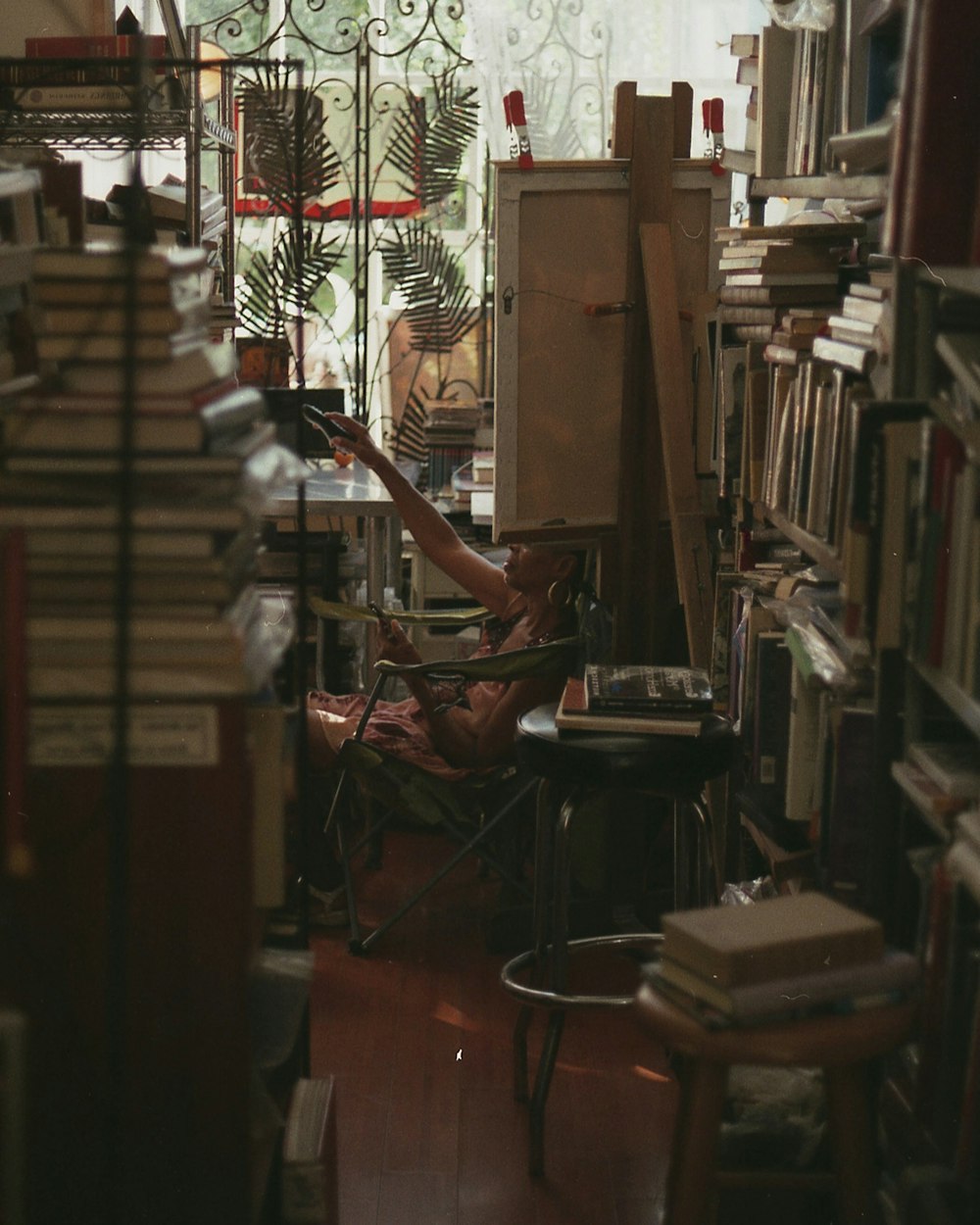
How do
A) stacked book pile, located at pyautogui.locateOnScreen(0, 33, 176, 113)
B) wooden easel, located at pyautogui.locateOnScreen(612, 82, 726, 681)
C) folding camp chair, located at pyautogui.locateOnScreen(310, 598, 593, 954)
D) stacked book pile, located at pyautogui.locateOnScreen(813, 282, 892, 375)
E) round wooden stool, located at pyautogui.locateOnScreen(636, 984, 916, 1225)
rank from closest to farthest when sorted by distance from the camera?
round wooden stool, located at pyautogui.locateOnScreen(636, 984, 916, 1225) → stacked book pile, located at pyautogui.locateOnScreen(813, 282, 892, 375) → stacked book pile, located at pyautogui.locateOnScreen(0, 33, 176, 113) → folding camp chair, located at pyautogui.locateOnScreen(310, 598, 593, 954) → wooden easel, located at pyautogui.locateOnScreen(612, 82, 726, 681)

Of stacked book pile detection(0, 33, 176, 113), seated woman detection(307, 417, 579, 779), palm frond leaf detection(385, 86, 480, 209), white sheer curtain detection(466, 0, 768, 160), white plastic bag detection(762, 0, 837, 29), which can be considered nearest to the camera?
white plastic bag detection(762, 0, 837, 29)

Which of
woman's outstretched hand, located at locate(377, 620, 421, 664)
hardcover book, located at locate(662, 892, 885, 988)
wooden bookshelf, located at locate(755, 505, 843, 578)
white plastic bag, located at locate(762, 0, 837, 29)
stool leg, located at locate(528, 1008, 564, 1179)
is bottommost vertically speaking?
stool leg, located at locate(528, 1008, 564, 1179)

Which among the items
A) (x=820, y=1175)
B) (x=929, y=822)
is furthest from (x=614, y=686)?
(x=820, y=1175)

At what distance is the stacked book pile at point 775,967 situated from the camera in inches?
62.9

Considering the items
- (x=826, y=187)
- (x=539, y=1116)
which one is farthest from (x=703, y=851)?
(x=826, y=187)

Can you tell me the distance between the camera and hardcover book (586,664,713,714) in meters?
2.39

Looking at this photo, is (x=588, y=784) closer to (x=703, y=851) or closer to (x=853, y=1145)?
(x=703, y=851)

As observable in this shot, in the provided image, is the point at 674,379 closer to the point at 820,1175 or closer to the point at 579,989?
the point at 579,989

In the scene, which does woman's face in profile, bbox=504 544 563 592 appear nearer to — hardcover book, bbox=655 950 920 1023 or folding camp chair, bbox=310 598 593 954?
folding camp chair, bbox=310 598 593 954

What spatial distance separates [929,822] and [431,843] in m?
2.28

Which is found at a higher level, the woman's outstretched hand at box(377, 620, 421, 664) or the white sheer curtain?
the white sheer curtain

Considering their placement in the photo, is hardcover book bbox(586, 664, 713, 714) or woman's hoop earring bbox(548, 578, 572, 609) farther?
woman's hoop earring bbox(548, 578, 572, 609)

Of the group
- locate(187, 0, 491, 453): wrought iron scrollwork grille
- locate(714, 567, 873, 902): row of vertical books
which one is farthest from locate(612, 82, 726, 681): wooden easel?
locate(187, 0, 491, 453): wrought iron scrollwork grille

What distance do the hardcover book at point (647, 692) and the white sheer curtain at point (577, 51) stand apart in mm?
2877
